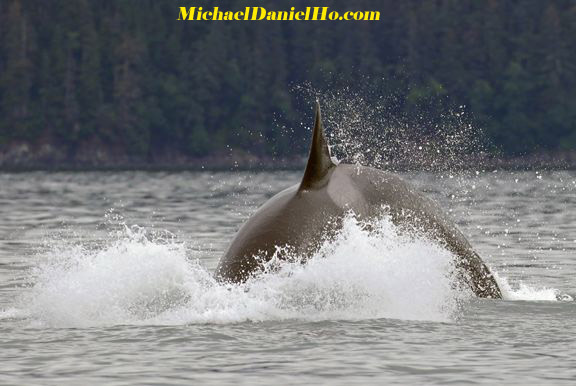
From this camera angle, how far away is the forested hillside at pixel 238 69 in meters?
148

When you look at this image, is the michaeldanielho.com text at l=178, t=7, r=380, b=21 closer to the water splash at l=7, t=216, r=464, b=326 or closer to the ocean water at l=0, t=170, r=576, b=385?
the ocean water at l=0, t=170, r=576, b=385

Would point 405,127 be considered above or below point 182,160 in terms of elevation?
above

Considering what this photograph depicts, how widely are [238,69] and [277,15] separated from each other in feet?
35.2

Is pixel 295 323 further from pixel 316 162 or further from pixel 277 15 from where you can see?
pixel 277 15

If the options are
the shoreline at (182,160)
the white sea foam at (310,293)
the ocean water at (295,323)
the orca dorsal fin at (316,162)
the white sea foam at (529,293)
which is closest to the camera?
the ocean water at (295,323)

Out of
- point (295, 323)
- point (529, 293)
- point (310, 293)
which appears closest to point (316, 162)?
point (310, 293)

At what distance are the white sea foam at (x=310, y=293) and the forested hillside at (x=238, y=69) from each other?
125 meters

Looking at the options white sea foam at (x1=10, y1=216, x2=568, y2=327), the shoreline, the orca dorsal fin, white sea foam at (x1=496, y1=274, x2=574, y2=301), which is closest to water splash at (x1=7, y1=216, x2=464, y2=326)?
white sea foam at (x1=10, y1=216, x2=568, y2=327)

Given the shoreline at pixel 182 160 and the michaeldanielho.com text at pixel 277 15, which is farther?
the michaeldanielho.com text at pixel 277 15

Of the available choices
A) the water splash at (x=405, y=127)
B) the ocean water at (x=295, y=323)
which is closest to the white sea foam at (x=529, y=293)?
the ocean water at (x=295, y=323)

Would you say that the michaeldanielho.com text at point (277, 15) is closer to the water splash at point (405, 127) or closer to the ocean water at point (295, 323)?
the water splash at point (405, 127)

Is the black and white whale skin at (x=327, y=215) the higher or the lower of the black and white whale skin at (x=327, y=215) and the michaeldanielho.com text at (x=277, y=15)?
the lower

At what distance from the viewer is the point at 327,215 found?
1622 centimetres

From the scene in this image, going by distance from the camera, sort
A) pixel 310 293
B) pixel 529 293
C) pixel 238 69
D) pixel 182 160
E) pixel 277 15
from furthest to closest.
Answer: pixel 277 15, pixel 238 69, pixel 182 160, pixel 529 293, pixel 310 293
